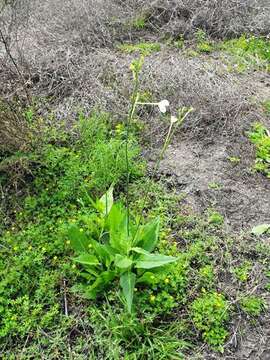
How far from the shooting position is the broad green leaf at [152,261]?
224 cm

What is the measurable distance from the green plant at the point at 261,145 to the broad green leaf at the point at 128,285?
5.42 ft

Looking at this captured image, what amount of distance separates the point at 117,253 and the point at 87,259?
0.18 m

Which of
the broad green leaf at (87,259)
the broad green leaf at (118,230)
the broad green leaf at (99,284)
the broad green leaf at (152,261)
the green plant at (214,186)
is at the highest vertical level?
the broad green leaf at (118,230)

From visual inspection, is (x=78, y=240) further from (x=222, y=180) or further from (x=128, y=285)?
(x=222, y=180)

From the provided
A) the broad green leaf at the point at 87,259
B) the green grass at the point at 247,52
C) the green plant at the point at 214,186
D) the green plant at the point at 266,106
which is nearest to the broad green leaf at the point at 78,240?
the broad green leaf at the point at 87,259

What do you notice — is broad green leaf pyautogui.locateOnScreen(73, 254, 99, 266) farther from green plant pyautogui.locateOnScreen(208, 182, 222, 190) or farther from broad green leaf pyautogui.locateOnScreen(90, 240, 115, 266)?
green plant pyautogui.locateOnScreen(208, 182, 222, 190)

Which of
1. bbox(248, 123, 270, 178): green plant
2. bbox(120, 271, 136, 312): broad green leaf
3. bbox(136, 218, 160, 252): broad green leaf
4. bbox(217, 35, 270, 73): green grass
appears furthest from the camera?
bbox(217, 35, 270, 73): green grass

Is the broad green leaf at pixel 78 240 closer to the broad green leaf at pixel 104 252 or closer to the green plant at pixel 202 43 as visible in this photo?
the broad green leaf at pixel 104 252

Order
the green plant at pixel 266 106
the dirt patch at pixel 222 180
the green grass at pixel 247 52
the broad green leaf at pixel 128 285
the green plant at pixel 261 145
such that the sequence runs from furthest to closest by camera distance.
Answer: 1. the green grass at pixel 247 52
2. the green plant at pixel 266 106
3. the green plant at pixel 261 145
4. the dirt patch at pixel 222 180
5. the broad green leaf at pixel 128 285

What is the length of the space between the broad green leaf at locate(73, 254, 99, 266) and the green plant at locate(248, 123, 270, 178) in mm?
1709

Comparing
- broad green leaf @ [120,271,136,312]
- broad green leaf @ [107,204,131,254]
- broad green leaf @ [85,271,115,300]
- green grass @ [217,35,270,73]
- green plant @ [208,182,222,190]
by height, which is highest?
green grass @ [217,35,270,73]

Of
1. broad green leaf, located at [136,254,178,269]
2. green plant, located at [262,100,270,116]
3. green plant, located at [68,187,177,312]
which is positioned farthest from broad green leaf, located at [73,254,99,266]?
green plant, located at [262,100,270,116]

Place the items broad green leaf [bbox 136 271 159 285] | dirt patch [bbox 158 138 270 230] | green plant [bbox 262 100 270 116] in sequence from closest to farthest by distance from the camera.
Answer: broad green leaf [bbox 136 271 159 285]
dirt patch [bbox 158 138 270 230]
green plant [bbox 262 100 270 116]

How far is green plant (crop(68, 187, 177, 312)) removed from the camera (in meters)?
2.27
